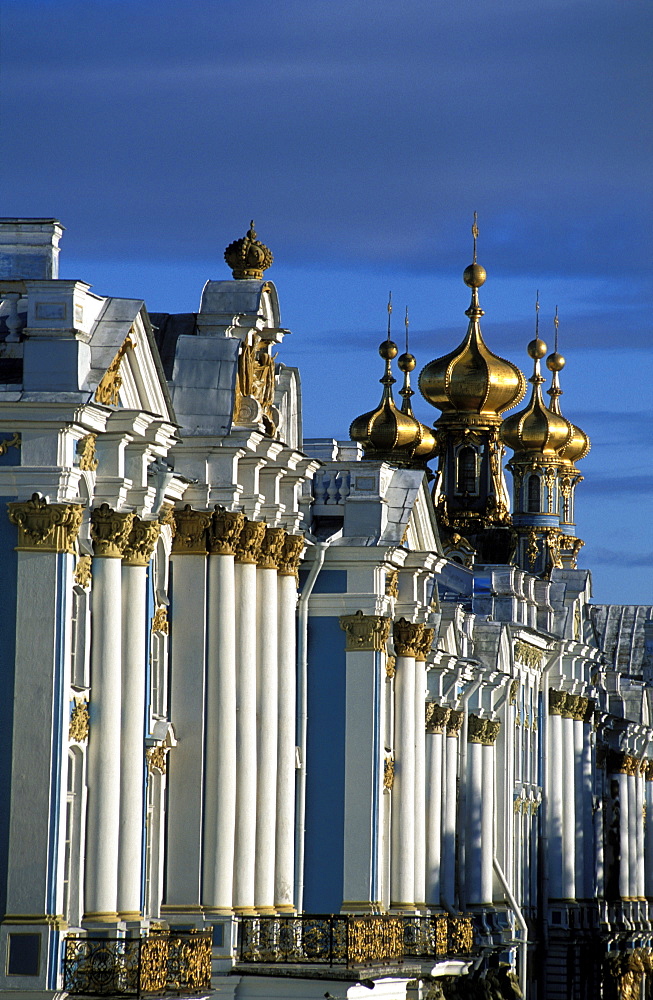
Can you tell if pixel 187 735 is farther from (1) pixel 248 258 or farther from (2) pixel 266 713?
(1) pixel 248 258

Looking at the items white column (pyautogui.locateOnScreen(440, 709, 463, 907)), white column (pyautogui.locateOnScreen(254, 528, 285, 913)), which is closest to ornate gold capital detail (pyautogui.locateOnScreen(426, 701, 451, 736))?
white column (pyautogui.locateOnScreen(440, 709, 463, 907))

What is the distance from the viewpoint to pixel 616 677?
2911 inches

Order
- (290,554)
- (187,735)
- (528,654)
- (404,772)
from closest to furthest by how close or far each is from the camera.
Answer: (187,735), (290,554), (404,772), (528,654)

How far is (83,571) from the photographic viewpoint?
26484mm

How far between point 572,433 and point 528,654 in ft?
113

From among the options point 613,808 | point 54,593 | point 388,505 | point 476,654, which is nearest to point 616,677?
point 613,808

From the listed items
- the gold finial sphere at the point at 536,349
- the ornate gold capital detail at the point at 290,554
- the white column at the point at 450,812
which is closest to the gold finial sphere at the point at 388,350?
the gold finial sphere at the point at 536,349

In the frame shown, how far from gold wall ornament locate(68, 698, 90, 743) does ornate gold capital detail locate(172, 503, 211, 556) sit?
4.54 metres

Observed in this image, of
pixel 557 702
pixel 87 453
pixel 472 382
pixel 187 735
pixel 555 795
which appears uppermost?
pixel 472 382

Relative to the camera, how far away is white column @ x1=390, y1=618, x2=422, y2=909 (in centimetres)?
3866

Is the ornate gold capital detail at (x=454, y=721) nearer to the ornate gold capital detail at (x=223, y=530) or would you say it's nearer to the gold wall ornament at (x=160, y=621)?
the ornate gold capital detail at (x=223, y=530)

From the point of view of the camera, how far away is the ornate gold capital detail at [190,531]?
30.5m

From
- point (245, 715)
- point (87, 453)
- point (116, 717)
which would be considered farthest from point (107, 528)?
point (245, 715)

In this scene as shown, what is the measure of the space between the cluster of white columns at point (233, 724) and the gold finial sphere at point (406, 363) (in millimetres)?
48760
